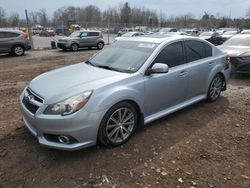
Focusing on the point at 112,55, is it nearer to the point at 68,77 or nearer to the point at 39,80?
the point at 68,77

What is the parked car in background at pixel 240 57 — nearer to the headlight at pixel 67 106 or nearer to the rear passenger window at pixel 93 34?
the headlight at pixel 67 106

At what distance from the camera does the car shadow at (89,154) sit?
11.2 feet

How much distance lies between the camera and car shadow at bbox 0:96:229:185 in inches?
135

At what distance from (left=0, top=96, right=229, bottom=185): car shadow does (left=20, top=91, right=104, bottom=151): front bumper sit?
0.86 feet

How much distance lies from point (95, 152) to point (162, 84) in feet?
5.17

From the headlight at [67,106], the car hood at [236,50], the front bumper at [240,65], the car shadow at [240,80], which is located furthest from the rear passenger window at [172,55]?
the car hood at [236,50]

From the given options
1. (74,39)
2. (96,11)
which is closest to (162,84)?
(74,39)

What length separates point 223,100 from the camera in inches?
241

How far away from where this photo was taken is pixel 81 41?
19.6 meters

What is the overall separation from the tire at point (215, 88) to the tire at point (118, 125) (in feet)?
7.67

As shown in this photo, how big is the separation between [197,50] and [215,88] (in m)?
1.07

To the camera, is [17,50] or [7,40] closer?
[7,40]

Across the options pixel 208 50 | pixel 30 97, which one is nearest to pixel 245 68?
pixel 208 50

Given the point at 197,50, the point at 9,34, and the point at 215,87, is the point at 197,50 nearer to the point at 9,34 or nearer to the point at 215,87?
the point at 215,87
